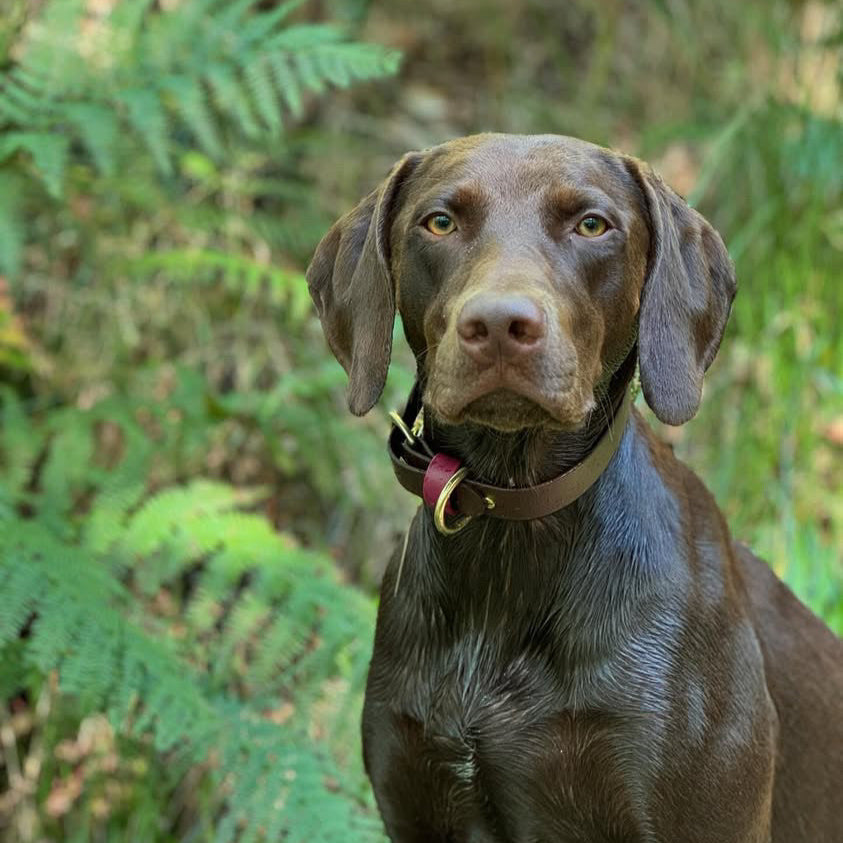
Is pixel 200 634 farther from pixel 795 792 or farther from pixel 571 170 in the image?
pixel 571 170

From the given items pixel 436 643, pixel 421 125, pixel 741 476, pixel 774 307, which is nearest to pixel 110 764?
pixel 436 643

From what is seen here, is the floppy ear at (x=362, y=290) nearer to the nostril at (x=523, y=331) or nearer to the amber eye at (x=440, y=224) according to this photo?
the amber eye at (x=440, y=224)

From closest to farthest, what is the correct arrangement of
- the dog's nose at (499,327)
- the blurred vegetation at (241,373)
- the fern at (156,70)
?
1. the dog's nose at (499,327)
2. the blurred vegetation at (241,373)
3. the fern at (156,70)

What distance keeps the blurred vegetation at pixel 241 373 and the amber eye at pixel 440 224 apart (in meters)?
1.49

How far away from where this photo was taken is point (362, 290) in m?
2.84

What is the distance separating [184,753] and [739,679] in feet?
5.87

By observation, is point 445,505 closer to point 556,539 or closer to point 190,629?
point 556,539

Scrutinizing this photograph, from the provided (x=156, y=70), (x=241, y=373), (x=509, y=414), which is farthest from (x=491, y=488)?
(x=241, y=373)

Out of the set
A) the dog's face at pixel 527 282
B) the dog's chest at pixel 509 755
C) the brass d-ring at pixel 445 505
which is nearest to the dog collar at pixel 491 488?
the brass d-ring at pixel 445 505

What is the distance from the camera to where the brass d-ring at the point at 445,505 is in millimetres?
2682

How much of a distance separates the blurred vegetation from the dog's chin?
1.34 metres

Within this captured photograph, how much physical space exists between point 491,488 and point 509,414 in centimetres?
22

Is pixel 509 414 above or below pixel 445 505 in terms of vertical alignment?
above

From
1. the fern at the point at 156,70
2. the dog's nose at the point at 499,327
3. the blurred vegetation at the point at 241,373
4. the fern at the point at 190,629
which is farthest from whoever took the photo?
the fern at the point at 156,70
